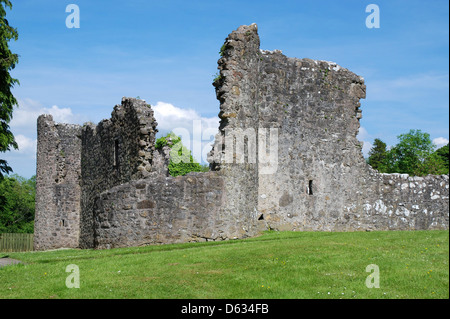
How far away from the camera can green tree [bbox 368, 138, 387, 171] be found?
70556 mm

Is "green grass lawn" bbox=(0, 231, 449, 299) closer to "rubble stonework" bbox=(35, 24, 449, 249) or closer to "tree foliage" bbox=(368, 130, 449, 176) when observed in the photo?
"rubble stonework" bbox=(35, 24, 449, 249)

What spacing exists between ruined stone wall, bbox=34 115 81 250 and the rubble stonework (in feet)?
18.4

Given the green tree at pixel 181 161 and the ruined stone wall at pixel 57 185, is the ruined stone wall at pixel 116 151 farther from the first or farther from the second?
the green tree at pixel 181 161

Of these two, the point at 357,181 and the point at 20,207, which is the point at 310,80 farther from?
the point at 20,207

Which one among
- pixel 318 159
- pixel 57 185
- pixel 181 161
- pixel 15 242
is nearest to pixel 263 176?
pixel 318 159

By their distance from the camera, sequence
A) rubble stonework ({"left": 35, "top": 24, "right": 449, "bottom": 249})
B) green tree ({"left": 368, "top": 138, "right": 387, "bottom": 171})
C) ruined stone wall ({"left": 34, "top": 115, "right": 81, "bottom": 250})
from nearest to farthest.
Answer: rubble stonework ({"left": 35, "top": 24, "right": 449, "bottom": 249}) < ruined stone wall ({"left": 34, "top": 115, "right": 81, "bottom": 250}) < green tree ({"left": 368, "top": 138, "right": 387, "bottom": 171})

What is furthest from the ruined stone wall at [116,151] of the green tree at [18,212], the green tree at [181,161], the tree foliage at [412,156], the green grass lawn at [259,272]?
the tree foliage at [412,156]

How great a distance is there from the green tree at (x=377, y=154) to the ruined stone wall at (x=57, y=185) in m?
45.7

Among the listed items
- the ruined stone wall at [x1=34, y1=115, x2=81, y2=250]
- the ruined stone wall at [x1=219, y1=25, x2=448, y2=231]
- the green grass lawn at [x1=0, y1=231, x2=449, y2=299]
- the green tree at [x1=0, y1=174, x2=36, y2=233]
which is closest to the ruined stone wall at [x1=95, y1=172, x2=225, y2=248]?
the green grass lawn at [x1=0, y1=231, x2=449, y2=299]

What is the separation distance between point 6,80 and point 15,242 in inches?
657

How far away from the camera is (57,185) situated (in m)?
32.9
